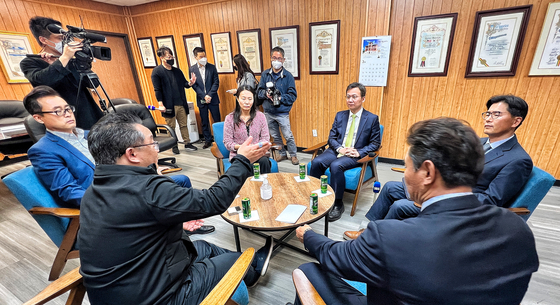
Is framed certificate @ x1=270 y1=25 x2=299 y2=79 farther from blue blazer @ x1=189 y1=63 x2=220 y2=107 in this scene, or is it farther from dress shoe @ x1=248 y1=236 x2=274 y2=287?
dress shoe @ x1=248 y1=236 x2=274 y2=287

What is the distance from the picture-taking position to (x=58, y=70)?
1822 millimetres

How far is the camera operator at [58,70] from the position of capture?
1813mm

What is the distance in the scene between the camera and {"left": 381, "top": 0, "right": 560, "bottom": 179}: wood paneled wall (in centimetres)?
251

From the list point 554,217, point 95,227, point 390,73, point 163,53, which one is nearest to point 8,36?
point 163,53

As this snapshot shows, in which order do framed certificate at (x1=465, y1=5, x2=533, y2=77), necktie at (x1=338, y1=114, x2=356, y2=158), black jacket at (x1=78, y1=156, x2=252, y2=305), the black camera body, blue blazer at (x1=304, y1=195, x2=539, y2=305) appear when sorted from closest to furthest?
1. blue blazer at (x1=304, y1=195, x2=539, y2=305)
2. black jacket at (x1=78, y1=156, x2=252, y2=305)
3. framed certificate at (x1=465, y1=5, x2=533, y2=77)
4. necktie at (x1=338, y1=114, x2=356, y2=158)
5. the black camera body

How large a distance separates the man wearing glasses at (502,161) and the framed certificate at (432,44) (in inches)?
58.2

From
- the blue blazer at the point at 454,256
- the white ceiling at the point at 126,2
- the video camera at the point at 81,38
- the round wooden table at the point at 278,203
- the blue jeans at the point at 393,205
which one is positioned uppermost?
the white ceiling at the point at 126,2

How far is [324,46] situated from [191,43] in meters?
2.58

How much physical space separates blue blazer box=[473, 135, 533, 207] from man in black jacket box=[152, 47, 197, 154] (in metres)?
4.14

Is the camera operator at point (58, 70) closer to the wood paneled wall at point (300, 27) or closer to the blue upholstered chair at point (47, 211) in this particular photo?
the blue upholstered chair at point (47, 211)

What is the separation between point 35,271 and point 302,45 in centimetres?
384

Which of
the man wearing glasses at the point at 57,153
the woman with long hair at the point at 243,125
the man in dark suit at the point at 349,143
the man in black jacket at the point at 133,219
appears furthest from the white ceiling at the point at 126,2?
the man in black jacket at the point at 133,219

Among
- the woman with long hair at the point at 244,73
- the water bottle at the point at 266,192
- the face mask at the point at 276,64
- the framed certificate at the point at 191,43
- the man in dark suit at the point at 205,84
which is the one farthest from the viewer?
the framed certificate at the point at 191,43

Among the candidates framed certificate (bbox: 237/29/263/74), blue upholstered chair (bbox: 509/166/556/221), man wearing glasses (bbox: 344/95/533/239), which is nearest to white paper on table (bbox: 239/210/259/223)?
man wearing glasses (bbox: 344/95/533/239)
